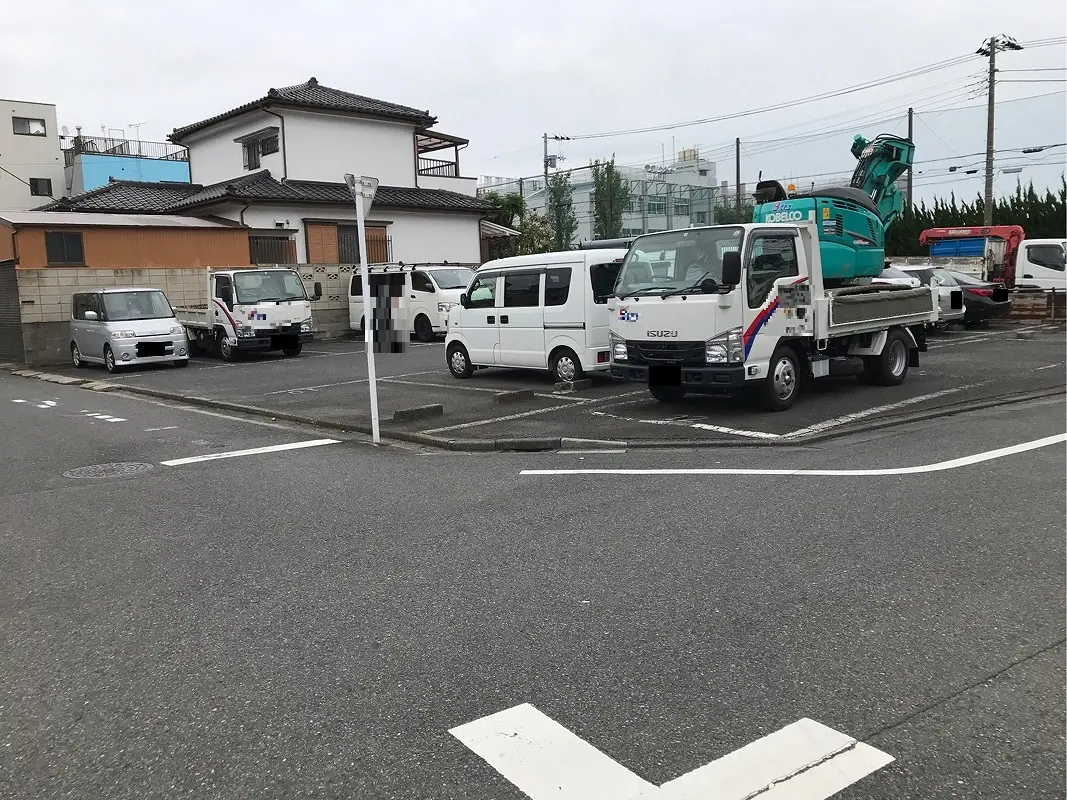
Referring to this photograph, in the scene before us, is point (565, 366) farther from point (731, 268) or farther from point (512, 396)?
point (731, 268)

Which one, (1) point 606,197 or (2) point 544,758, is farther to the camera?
(1) point 606,197

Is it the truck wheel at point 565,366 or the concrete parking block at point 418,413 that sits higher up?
the truck wheel at point 565,366

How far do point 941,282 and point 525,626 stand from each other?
20.2 meters

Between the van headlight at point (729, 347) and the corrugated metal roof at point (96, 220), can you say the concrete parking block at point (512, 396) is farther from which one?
the corrugated metal roof at point (96, 220)

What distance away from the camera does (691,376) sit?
10.1 m

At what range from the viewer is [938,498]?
6.53 metres

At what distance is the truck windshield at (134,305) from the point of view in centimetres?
1888

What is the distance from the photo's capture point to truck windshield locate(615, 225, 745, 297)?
10.0 metres

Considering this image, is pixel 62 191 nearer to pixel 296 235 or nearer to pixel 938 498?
pixel 296 235

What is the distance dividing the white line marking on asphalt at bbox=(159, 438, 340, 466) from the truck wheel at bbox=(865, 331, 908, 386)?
7432 mm

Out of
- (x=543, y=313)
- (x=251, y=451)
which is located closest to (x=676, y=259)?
(x=543, y=313)

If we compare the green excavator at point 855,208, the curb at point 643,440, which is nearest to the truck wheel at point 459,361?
the curb at point 643,440

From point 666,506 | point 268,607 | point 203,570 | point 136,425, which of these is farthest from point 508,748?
point 136,425

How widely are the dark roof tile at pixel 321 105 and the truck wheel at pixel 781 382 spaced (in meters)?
22.7
